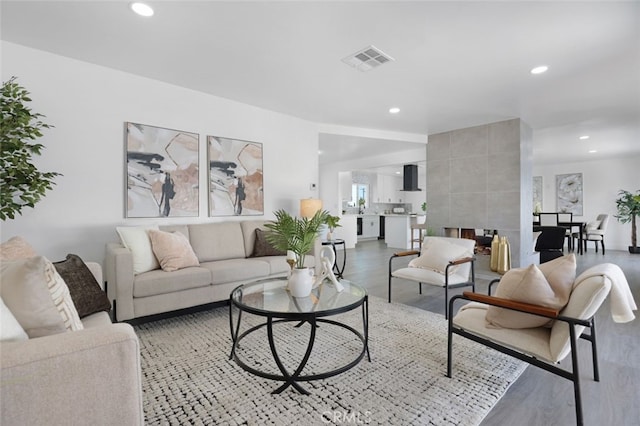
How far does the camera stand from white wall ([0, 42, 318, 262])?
9.18 ft

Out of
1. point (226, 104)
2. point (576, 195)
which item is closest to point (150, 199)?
point (226, 104)

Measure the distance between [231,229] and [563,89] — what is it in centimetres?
431

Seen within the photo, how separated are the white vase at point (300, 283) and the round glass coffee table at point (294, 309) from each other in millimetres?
41

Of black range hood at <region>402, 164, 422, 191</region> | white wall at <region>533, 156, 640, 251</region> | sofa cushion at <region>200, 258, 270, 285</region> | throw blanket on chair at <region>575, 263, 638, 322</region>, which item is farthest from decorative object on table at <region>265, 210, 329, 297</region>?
white wall at <region>533, 156, 640, 251</region>

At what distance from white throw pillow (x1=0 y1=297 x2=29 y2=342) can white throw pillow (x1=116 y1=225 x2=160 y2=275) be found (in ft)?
6.03

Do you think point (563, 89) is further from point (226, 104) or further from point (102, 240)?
point (102, 240)

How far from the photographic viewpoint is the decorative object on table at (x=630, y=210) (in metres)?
7.43

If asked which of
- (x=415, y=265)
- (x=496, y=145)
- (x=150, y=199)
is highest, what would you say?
(x=496, y=145)

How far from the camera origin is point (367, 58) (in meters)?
2.87

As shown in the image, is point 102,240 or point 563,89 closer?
point 102,240

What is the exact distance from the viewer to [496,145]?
192 inches

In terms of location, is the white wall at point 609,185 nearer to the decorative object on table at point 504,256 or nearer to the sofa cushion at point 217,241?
the decorative object on table at point 504,256

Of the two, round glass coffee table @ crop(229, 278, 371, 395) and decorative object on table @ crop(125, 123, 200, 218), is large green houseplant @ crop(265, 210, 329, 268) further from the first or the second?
decorative object on table @ crop(125, 123, 200, 218)

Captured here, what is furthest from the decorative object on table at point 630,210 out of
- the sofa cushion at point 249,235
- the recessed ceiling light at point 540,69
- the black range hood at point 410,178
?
the sofa cushion at point 249,235
